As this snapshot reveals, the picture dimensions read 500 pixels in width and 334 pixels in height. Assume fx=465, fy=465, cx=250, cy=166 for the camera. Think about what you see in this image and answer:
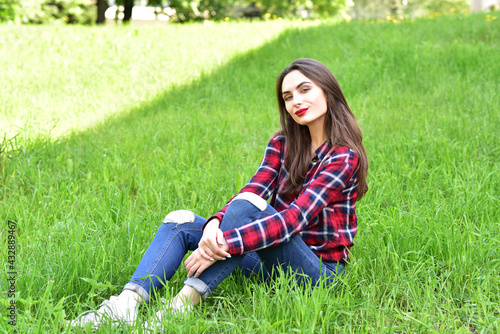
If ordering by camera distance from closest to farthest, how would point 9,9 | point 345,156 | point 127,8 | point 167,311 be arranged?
point 167,311 → point 345,156 → point 9,9 → point 127,8

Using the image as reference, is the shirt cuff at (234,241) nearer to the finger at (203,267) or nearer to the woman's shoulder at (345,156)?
the finger at (203,267)

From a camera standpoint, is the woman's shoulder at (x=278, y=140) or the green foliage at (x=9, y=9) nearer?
the woman's shoulder at (x=278, y=140)

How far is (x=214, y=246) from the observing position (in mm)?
2002

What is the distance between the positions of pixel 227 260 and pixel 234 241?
0.15m

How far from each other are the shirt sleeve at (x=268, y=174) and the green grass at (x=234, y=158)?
483 millimetres

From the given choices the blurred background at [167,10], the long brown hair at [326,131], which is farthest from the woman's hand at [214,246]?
the blurred background at [167,10]

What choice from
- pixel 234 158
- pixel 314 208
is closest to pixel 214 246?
pixel 314 208

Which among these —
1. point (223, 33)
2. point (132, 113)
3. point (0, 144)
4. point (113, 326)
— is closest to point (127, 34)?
point (223, 33)

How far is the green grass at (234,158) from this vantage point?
2.14 m

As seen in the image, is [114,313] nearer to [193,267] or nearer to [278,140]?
[193,267]

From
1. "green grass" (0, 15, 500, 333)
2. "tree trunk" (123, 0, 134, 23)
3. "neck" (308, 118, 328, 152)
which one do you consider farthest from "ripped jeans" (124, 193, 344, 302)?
"tree trunk" (123, 0, 134, 23)

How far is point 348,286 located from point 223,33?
6721mm

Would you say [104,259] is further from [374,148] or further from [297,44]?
[297,44]

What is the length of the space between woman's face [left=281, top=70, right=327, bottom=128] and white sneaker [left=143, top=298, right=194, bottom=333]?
1.03 meters
